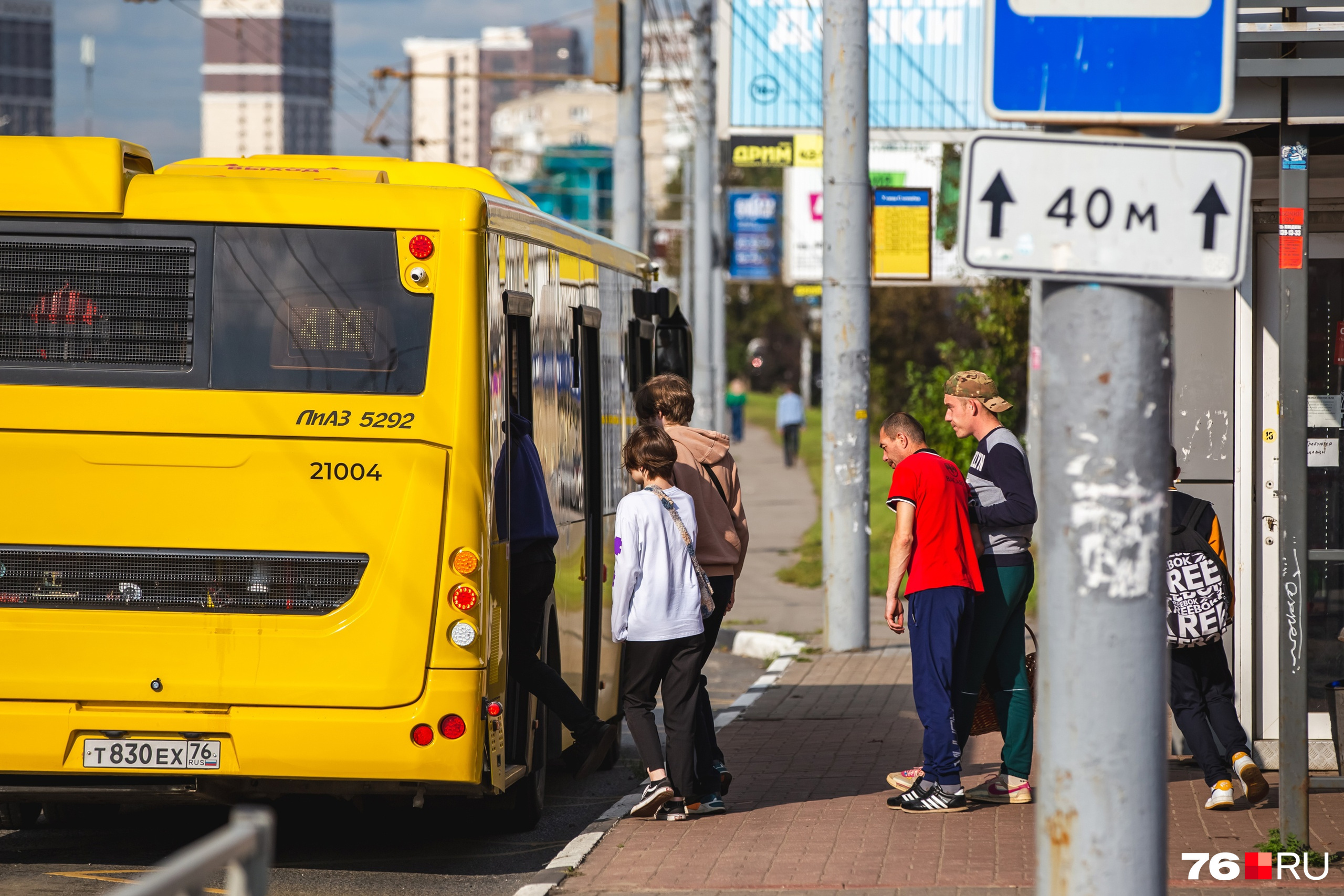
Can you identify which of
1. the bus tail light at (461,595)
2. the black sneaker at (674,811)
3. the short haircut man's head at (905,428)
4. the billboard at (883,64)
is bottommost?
the black sneaker at (674,811)

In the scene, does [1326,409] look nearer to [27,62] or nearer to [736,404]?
[736,404]

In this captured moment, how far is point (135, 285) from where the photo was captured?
251 inches

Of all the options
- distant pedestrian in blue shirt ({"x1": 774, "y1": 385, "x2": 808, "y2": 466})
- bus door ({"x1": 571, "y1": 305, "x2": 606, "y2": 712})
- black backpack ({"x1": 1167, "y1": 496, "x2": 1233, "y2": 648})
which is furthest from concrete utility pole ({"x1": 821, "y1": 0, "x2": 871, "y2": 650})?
distant pedestrian in blue shirt ({"x1": 774, "y1": 385, "x2": 808, "y2": 466})

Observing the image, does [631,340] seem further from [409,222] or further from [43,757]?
[43,757]

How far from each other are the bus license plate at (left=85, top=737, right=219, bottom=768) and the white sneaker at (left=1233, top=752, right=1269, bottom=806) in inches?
167

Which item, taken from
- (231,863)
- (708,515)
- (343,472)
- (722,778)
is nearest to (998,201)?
(231,863)

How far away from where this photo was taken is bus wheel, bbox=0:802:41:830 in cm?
756

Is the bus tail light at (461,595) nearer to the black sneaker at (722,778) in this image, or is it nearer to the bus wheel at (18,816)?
the black sneaker at (722,778)

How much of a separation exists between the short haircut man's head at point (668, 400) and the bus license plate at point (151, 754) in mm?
2706

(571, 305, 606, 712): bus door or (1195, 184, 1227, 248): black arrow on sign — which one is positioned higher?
(1195, 184, 1227, 248): black arrow on sign

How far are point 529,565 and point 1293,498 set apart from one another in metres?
2.99

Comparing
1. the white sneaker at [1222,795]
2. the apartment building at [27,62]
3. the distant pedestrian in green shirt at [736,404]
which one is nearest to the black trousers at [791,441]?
the distant pedestrian in green shirt at [736,404]

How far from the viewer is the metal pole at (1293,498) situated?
6250 millimetres

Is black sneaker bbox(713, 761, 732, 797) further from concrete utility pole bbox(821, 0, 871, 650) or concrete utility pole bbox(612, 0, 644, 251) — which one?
concrete utility pole bbox(612, 0, 644, 251)
